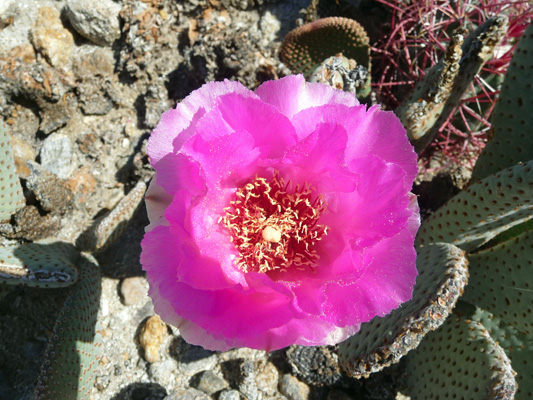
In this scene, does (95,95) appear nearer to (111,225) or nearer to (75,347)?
(111,225)

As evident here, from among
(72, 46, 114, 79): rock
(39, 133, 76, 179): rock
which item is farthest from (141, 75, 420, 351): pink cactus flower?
(72, 46, 114, 79): rock

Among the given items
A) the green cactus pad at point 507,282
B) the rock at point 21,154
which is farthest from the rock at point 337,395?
Result: the rock at point 21,154

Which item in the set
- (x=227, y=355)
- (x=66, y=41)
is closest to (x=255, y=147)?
(x=227, y=355)

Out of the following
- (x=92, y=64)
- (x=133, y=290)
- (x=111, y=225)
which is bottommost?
(x=133, y=290)

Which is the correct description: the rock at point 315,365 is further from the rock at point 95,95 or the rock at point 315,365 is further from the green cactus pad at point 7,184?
the rock at point 95,95

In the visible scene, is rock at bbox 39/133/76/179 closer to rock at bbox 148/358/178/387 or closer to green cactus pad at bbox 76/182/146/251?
green cactus pad at bbox 76/182/146/251

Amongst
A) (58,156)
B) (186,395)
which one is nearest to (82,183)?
(58,156)
